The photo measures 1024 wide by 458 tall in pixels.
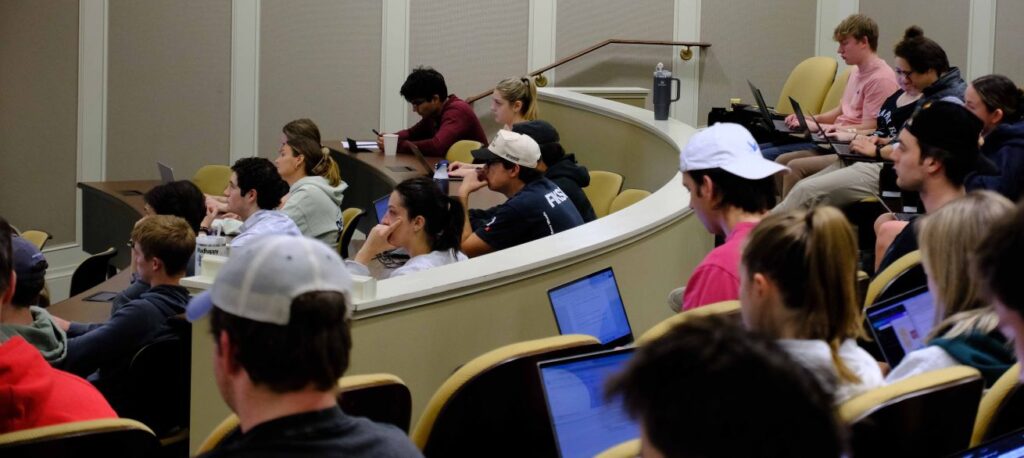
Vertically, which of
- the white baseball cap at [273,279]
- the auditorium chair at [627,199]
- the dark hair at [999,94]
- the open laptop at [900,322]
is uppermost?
the dark hair at [999,94]

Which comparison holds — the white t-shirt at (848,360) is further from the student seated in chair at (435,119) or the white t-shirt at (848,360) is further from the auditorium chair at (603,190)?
the student seated in chair at (435,119)

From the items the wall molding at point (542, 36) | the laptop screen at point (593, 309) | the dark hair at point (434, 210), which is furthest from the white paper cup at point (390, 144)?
the laptop screen at point (593, 309)

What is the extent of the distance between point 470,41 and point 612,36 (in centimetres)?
120

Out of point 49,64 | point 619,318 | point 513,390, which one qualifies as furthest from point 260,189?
point 49,64

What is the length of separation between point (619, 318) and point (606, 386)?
197 cm

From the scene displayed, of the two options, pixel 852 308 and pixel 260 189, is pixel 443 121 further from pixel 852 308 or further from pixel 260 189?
pixel 852 308

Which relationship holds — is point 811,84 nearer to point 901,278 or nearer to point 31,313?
point 901,278

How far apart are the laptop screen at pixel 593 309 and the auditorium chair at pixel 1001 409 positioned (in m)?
1.09

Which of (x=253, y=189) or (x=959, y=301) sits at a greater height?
(x=959, y=301)

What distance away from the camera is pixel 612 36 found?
1004cm

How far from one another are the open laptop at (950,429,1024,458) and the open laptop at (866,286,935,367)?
1038mm

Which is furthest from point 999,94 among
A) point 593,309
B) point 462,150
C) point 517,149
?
point 462,150

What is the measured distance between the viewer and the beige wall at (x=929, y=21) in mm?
8688

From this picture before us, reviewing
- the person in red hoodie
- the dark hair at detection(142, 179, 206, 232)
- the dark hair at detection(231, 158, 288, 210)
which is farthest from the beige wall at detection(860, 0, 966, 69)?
the person in red hoodie
